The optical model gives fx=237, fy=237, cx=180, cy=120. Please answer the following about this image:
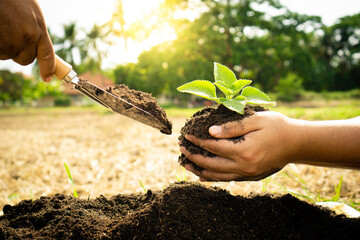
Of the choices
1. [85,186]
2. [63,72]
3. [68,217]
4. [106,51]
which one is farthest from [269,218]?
[106,51]

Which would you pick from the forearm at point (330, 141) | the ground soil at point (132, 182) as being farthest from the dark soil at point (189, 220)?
the forearm at point (330, 141)

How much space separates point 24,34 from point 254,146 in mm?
1284

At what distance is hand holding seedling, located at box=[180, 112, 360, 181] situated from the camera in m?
1.10

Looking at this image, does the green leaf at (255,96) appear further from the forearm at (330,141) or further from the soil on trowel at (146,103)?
the soil on trowel at (146,103)

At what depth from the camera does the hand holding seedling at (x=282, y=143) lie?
1103mm

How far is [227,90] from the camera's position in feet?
4.36

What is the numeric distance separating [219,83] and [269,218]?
757 millimetres

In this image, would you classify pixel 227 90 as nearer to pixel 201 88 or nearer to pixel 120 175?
pixel 201 88

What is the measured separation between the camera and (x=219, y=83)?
1350 millimetres

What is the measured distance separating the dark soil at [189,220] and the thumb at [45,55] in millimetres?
815

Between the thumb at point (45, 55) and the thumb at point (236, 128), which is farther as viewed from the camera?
the thumb at point (45, 55)

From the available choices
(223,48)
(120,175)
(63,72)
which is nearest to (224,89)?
(63,72)

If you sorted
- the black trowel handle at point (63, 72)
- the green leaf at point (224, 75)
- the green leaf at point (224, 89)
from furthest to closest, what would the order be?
the black trowel handle at point (63, 72) < the green leaf at point (224, 75) < the green leaf at point (224, 89)

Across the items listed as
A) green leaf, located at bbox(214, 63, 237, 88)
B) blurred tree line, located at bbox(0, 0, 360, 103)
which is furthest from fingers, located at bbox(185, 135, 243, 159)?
blurred tree line, located at bbox(0, 0, 360, 103)
